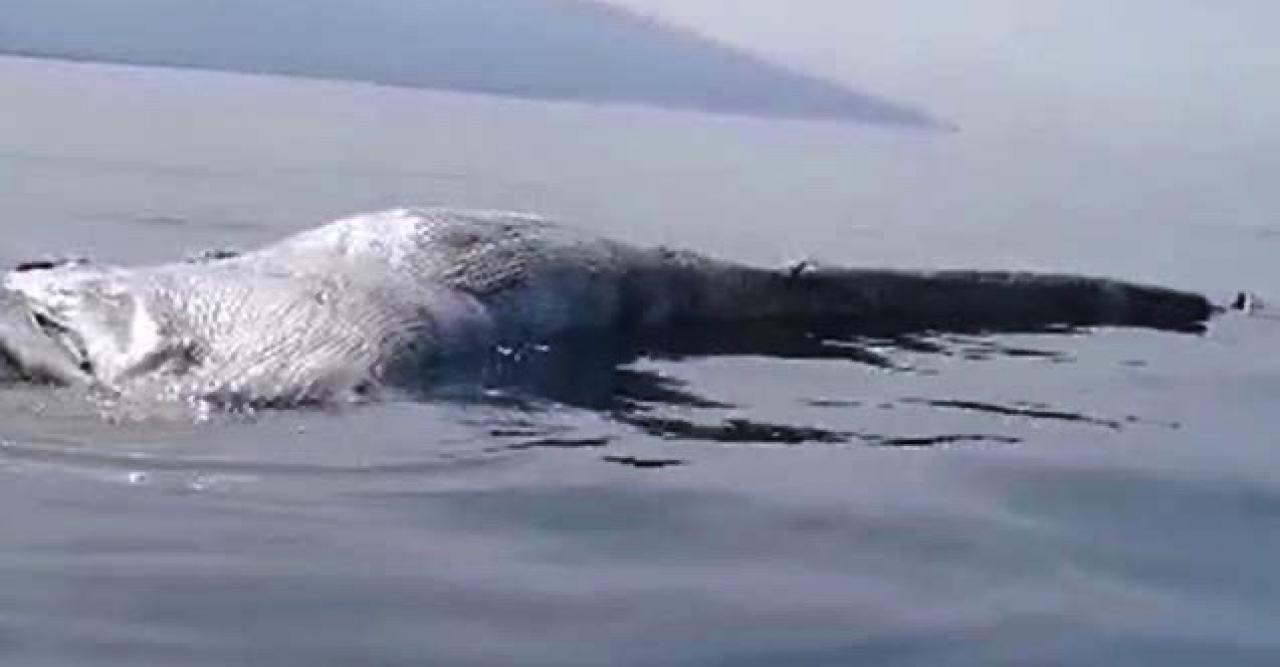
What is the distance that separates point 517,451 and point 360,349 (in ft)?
2.06

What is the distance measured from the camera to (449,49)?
1512 centimetres

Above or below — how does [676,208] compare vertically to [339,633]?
above

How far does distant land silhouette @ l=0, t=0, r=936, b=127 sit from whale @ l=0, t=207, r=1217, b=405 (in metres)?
7.83

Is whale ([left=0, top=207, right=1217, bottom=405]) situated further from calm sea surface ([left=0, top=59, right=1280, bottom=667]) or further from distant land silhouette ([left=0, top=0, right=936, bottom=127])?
distant land silhouette ([left=0, top=0, right=936, bottom=127])

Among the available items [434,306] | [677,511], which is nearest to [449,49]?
[434,306]

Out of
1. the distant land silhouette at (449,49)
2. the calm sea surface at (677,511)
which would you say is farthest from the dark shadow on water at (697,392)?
the distant land silhouette at (449,49)

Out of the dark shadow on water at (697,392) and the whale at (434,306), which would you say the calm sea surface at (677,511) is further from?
the whale at (434,306)

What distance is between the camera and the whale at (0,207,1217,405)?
5113 millimetres

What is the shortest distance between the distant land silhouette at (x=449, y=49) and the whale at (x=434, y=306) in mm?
7829

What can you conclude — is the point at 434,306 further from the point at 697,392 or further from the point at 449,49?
the point at 449,49

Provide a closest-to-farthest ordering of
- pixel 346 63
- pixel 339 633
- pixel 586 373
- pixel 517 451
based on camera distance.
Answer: pixel 339 633
pixel 517 451
pixel 586 373
pixel 346 63

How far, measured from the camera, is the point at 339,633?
3.41 meters

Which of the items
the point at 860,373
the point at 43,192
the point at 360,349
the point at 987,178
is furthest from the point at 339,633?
the point at 987,178

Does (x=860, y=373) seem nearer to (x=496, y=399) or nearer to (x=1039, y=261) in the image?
(x=496, y=399)
